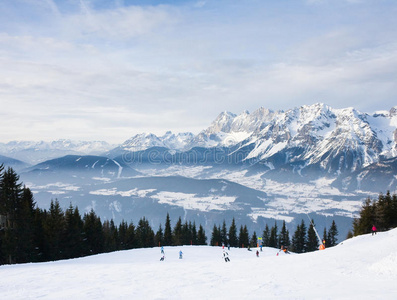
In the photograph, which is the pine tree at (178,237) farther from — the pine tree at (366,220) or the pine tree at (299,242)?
the pine tree at (366,220)

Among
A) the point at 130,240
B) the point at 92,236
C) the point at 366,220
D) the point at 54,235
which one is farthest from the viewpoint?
the point at 130,240

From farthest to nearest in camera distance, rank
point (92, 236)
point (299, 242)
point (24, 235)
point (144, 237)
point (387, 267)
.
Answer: point (299, 242)
point (144, 237)
point (92, 236)
point (24, 235)
point (387, 267)

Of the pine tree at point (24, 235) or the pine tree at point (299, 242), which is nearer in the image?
the pine tree at point (24, 235)

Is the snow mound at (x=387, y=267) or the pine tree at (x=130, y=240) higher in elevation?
the snow mound at (x=387, y=267)

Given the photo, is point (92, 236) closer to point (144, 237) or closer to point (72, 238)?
point (72, 238)

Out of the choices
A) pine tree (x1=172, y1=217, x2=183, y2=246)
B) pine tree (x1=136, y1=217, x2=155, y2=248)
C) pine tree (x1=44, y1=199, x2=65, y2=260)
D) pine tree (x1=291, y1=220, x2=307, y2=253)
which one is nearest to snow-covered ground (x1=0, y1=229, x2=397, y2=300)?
pine tree (x1=44, y1=199, x2=65, y2=260)

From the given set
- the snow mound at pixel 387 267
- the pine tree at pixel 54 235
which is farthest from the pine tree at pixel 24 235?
the snow mound at pixel 387 267

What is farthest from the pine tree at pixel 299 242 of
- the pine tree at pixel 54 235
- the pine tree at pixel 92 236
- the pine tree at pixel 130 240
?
the pine tree at pixel 54 235

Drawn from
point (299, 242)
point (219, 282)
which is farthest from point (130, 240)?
point (219, 282)

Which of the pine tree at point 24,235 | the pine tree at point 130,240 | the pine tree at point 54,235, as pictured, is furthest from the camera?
the pine tree at point 130,240

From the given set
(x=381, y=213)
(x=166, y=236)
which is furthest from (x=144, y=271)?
(x=166, y=236)

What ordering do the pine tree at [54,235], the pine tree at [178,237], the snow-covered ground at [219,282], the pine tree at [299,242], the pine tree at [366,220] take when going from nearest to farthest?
1. the snow-covered ground at [219,282]
2. the pine tree at [54,235]
3. the pine tree at [366,220]
4. the pine tree at [178,237]
5. the pine tree at [299,242]

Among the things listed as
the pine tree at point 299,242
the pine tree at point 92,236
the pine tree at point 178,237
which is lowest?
the pine tree at point 299,242

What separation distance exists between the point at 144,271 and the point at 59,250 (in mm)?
32421
